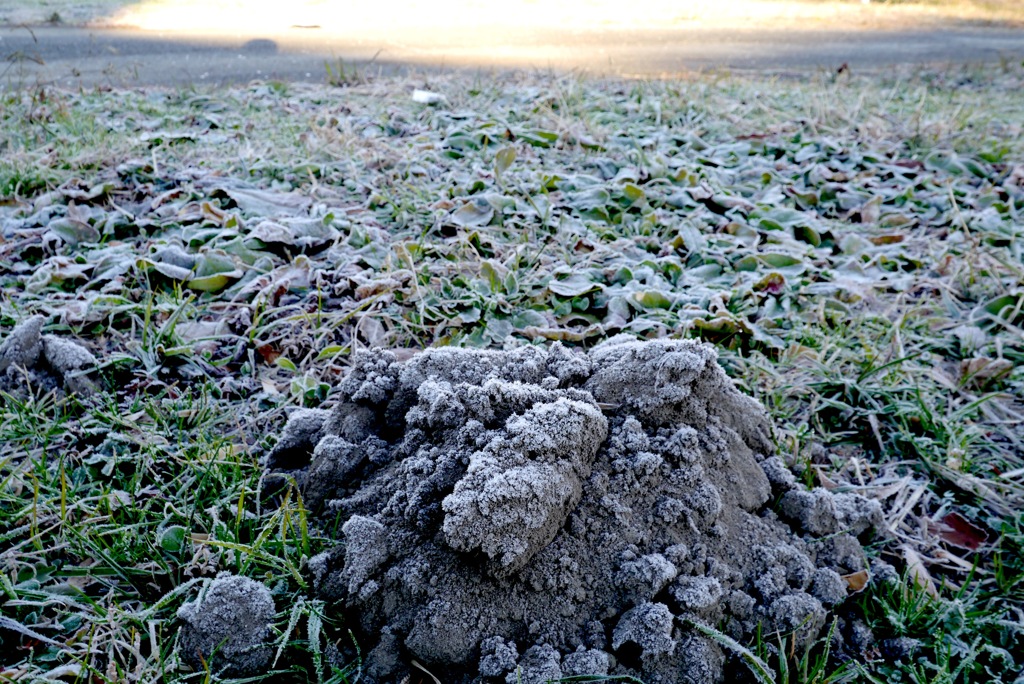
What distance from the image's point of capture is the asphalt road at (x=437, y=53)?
5.98 m

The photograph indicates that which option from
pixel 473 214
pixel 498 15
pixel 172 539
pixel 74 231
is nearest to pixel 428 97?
pixel 473 214

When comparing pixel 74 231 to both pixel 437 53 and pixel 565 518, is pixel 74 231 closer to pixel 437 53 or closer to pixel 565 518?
pixel 565 518

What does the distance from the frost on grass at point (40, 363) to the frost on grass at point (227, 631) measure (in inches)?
37.9

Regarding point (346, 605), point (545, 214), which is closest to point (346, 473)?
point (346, 605)

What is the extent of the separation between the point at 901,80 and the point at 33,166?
6.67 meters

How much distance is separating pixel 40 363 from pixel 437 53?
5.58m

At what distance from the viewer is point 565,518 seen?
5.16 feet

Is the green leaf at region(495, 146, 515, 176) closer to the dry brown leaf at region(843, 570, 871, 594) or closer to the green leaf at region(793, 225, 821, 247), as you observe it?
the green leaf at region(793, 225, 821, 247)

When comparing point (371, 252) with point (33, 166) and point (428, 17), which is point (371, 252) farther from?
point (428, 17)

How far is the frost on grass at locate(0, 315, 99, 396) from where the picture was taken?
7.21 ft

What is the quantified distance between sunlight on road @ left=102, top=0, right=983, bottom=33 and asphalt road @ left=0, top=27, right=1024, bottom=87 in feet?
1.54

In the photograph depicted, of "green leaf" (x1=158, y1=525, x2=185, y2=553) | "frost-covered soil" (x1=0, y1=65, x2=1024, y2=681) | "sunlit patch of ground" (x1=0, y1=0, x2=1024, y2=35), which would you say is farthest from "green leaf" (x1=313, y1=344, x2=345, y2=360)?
"sunlit patch of ground" (x1=0, y1=0, x2=1024, y2=35)

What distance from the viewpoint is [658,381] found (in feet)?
5.69

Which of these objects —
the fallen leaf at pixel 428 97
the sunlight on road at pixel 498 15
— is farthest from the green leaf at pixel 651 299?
the sunlight on road at pixel 498 15
